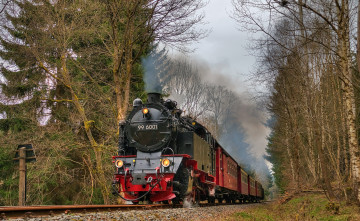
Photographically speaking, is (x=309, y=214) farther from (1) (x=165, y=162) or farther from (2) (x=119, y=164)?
(2) (x=119, y=164)

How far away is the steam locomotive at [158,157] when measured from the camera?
34.8 feet

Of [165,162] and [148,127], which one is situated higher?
[148,127]

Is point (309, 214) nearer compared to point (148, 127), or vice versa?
point (309, 214)

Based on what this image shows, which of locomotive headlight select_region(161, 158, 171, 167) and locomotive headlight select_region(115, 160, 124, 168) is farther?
locomotive headlight select_region(115, 160, 124, 168)

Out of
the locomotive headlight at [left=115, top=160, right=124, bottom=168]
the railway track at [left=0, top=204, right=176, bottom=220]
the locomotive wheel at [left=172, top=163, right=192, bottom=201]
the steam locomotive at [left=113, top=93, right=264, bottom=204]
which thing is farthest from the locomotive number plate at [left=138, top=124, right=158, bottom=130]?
the railway track at [left=0, top=204, right=176, bottom=220]

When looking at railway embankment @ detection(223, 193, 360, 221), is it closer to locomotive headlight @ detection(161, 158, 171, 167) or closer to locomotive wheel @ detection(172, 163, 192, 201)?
locomotive wheel @ detection(172, 163, 192, 201)

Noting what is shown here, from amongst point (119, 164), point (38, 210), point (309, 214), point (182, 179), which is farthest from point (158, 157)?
point (38, 210)

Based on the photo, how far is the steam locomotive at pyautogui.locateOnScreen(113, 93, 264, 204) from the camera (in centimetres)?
1060

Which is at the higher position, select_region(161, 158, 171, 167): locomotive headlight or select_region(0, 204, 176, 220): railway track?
select_region(161, 158, 171, 167): locomotive headlight

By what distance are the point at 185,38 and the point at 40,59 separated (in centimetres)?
603

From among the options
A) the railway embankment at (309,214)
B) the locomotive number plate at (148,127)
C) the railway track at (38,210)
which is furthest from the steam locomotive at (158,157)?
the railway track at (38,210)

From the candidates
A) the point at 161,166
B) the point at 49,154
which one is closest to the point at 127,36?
the point at 49,154

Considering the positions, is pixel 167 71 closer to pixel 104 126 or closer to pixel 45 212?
pixel 104 126

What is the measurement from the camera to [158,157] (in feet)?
36.3
